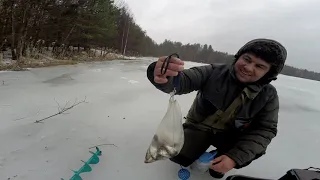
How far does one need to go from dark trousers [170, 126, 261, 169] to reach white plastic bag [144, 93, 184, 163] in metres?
0.34

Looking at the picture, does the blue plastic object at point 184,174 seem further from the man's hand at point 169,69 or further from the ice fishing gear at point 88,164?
the man's hand at point 169,69

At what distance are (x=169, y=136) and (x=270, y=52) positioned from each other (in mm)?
827

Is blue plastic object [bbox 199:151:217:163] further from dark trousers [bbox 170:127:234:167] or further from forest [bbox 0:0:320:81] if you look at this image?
forest [bbox 0:0:320:81]

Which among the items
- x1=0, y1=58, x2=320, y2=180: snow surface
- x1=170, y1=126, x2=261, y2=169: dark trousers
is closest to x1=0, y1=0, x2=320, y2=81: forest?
x1=0, y1=58, x2=320, y2=180: snow surface

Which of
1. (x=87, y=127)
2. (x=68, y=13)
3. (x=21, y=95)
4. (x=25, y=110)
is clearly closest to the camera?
(x=87, y=127)

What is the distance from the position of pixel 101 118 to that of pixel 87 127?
0.35 metres

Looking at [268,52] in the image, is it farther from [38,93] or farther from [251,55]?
[38,93]

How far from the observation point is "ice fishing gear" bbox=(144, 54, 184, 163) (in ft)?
4.50

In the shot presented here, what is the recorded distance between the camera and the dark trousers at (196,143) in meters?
1.75

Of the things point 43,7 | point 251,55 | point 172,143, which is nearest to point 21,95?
point 172,143

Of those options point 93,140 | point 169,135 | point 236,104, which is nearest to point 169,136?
point 169,135

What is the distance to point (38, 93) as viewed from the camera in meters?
3.66

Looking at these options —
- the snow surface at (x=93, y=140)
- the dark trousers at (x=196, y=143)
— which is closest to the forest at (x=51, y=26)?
the snow surface at (x=93, y=140)

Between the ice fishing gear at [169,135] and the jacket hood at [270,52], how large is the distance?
0.54m
